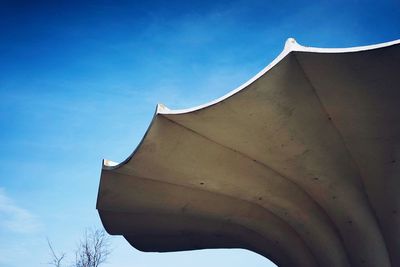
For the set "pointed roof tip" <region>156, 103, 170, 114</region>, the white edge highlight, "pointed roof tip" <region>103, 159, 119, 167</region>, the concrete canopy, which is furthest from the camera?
"pointed roof tip" <region>103, 159, 119, 167</region>

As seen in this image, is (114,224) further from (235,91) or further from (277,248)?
(235,91)

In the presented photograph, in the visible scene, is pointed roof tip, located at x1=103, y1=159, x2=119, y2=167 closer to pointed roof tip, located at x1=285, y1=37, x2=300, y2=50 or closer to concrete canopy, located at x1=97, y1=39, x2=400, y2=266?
concrete canopy, located at x1=97, y1=39, x2=400, y2=266

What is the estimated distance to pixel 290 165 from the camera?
35.1 feet

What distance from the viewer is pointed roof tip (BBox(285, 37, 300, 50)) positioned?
7.18 m

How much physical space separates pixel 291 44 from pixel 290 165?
14.8 feet

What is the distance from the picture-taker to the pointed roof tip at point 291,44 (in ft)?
23.6

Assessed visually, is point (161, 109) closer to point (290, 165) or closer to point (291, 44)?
point (291, 44)

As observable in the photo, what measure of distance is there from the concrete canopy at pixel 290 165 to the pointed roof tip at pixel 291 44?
2 centimetres

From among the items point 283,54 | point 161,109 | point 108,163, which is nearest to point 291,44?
point 283,54

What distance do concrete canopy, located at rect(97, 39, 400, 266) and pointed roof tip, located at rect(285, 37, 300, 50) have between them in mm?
22

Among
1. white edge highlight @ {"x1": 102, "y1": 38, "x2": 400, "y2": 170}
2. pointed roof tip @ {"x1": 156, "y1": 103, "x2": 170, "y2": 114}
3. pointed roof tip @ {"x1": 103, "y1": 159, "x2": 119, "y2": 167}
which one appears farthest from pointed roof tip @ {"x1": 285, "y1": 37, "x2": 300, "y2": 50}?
pointed roof tip @ {"x1": 103, "y1": 159, "x2": 119, "y2": 167}

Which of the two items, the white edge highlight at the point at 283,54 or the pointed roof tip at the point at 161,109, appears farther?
the pointed roof tip at the point at 161,109

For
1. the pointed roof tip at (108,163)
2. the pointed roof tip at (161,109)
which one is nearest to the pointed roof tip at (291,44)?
the pointed roof tip at (161,109)

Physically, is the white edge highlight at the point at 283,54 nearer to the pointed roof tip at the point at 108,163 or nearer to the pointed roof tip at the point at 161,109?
the pointed roof tip at the point at 161,109
